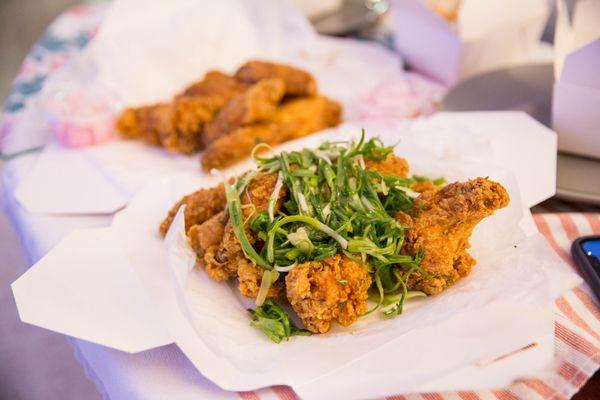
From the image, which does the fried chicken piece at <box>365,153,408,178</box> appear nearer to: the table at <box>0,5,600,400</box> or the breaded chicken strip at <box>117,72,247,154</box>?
the table at <box>0,5,600,400</box>

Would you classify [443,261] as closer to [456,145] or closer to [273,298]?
[273,298]

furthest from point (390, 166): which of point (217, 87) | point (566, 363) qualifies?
point (217, 87)

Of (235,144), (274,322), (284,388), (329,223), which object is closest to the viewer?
(284,388)

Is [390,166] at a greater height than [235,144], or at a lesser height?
→ greater

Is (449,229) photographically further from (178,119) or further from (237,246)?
(178,119)

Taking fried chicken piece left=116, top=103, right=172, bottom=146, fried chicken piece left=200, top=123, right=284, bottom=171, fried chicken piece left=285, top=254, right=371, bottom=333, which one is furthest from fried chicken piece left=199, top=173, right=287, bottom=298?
fried chicken piece left=116, top=103, right=172, bottom=146

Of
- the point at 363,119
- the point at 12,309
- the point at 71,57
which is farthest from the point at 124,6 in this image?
the point at 12,309
